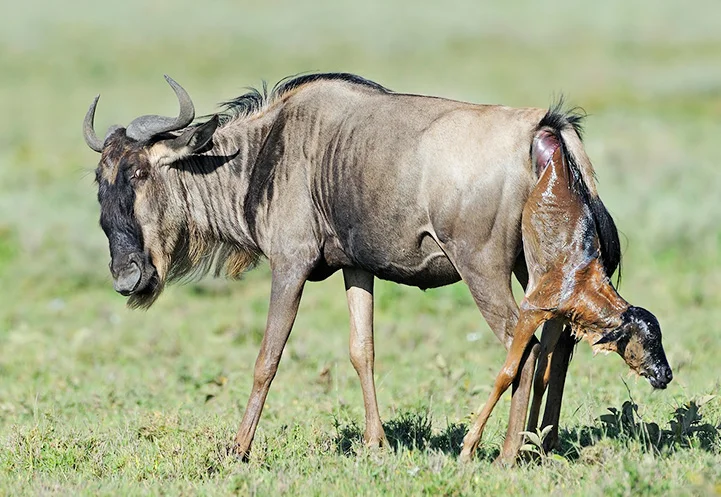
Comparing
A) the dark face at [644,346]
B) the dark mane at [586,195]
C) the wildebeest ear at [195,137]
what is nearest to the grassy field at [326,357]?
the dark face at [644,346]

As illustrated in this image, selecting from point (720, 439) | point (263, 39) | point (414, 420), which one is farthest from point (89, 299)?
point (263, 39)

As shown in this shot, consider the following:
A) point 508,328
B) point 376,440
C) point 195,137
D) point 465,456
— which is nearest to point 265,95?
point 195,137

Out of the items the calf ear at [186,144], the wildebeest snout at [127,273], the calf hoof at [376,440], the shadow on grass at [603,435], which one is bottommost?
the calf hoof at [376,440]

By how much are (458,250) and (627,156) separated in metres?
14.1

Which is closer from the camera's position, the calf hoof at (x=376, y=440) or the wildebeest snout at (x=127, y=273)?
the calf hoof at (x=376, y=440)

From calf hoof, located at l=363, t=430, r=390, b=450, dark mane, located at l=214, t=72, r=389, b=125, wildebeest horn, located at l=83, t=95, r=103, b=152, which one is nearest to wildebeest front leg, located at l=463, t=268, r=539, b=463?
calf hoof, located at l=363, t=430, r=390, b=450

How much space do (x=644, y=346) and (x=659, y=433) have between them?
76 cm

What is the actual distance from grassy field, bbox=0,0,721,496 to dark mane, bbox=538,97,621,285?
698 millimetres

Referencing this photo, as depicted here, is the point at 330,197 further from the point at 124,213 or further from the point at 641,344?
the point at 641,344

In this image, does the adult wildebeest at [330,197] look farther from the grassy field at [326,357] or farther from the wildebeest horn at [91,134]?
the grassy field at [326,357]

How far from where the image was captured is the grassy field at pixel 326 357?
18.6ft

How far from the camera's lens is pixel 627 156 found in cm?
1933

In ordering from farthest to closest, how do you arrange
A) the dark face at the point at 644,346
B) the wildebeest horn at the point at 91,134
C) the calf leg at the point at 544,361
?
the wildebeest horn at the point at 91,134
the calf leg at the point at 544,361
the dark face at the point at 644,346

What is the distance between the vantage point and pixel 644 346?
5.54 meters
